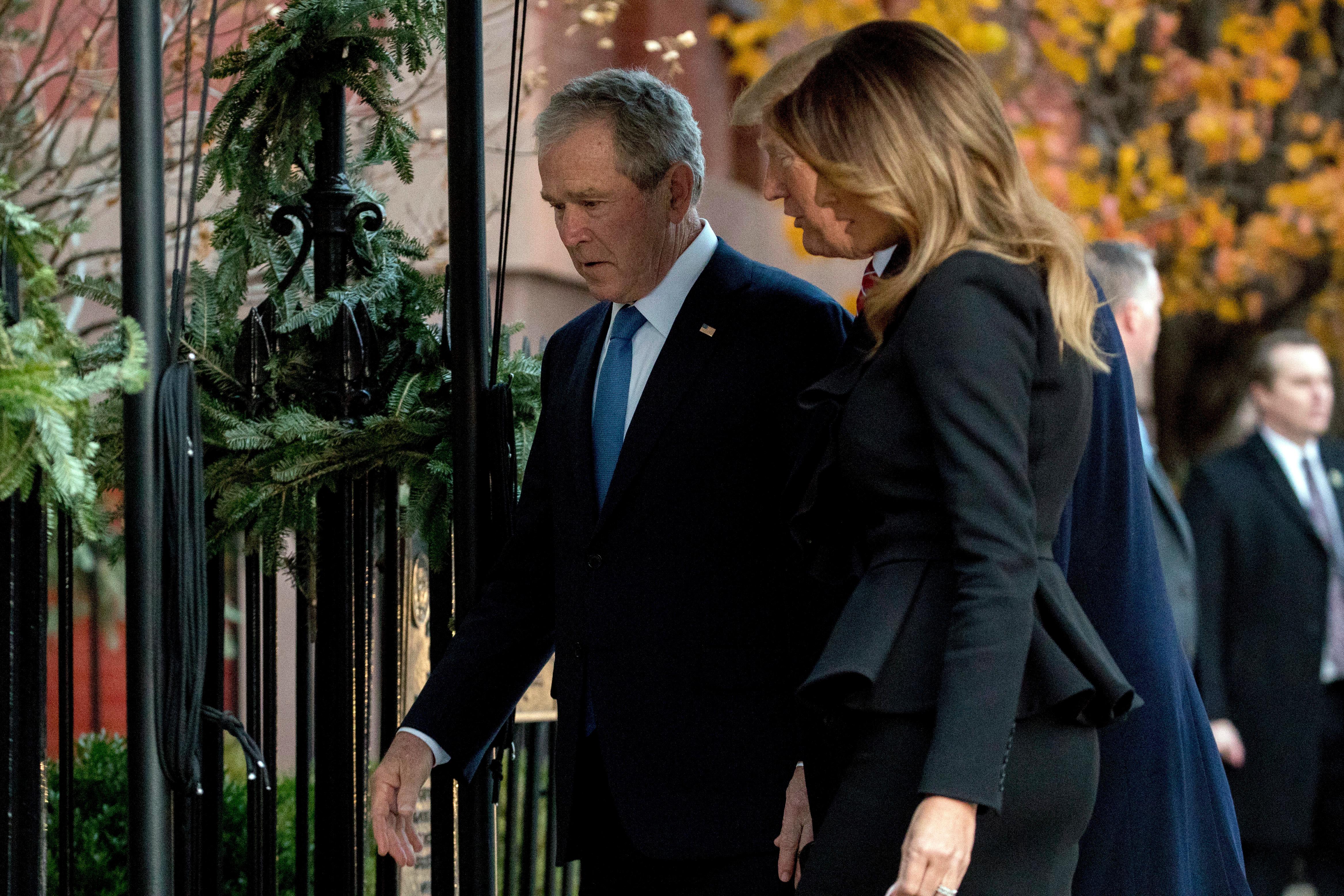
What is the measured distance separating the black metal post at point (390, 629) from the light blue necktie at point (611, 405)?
1.72ft

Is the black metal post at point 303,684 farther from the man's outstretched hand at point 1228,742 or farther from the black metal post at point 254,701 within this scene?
the man's outstretched hand at point 1228,742

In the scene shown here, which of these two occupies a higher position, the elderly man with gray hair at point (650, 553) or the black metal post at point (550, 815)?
the elderly man with gray hair at point (650, 553)

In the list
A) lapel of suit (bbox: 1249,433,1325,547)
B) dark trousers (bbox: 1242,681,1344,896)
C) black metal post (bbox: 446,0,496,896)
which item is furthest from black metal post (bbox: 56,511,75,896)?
lapel of suit (bbox: 1249,433,1325,547)

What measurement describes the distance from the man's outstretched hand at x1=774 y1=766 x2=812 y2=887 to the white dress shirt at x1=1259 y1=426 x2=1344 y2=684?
4249 mm

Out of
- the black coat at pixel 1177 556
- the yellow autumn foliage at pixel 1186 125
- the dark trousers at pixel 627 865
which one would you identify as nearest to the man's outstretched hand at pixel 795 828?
the dark trousers at pixel 627 865

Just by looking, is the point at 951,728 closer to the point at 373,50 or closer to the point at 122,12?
the point at 122,12

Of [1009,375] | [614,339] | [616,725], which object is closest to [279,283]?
[614,339]

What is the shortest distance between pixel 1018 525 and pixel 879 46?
0.67m

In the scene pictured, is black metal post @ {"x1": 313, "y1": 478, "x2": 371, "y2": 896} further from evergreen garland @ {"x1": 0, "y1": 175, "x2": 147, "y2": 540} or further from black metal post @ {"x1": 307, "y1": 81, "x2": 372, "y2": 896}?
evergreen garland @ {"x1": 0, "y1": 175, "x2": 147, "y2": 540}

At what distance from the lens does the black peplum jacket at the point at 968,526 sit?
70.6 inches

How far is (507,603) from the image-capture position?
108 inches

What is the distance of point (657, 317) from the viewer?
263cm

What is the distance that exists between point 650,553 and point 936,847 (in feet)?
2.82

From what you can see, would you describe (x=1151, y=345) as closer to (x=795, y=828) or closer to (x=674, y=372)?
(x=674, y=372)
